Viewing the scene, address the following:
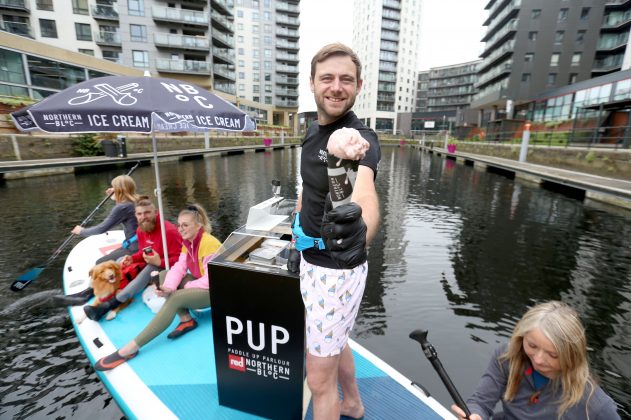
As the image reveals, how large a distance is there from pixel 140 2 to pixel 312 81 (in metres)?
49.4

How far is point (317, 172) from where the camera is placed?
164cm

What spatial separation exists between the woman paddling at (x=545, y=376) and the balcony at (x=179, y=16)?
161 feet

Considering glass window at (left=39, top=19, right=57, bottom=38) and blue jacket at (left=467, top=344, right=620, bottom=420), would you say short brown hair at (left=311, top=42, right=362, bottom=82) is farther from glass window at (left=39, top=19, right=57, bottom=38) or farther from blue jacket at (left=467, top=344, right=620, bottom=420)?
glass window at (left=39, top=19, right=57, bottom=38)

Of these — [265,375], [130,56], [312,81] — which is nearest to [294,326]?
[265,375]

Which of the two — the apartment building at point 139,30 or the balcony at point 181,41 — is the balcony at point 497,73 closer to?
the apartment building at point 139,30

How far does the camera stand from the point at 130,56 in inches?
1523

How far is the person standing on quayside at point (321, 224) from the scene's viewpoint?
151cm

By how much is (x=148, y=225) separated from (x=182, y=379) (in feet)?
6.84

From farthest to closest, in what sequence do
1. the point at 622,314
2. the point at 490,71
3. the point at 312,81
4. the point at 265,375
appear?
1. the point at 490,71
2. the point at 622,314
3. the point at 265,375
4. the point at 312,81

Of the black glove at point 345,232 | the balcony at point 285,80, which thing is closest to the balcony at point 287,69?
the balcony at point 285,80

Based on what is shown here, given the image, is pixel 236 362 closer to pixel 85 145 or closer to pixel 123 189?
pixel 123 189

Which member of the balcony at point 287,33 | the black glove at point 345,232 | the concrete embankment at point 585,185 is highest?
the balcony at point 287,33

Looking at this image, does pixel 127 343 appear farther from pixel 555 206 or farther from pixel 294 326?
pixel 555 206

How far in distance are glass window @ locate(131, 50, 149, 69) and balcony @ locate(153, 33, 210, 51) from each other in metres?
2.09
